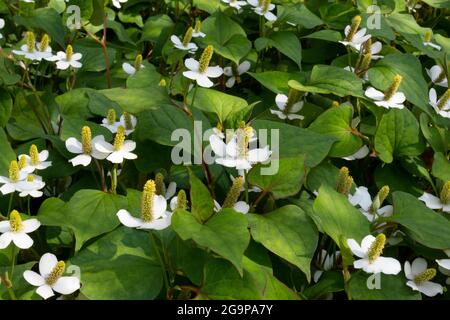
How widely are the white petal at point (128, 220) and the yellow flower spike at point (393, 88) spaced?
0.60m

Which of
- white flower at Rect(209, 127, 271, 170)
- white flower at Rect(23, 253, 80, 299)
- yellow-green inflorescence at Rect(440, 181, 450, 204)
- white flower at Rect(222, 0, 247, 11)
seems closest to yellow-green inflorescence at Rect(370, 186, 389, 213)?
yellow-green inflorescence at Rect(440, 181, 450, 204)

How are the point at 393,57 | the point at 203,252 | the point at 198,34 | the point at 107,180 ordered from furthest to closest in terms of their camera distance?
the point at 198,34
the point at 393,57
the point at 107,180
the point at 203,252

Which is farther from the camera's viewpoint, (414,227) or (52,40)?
(52,40)

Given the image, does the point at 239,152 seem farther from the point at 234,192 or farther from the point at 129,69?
the point at 129,69

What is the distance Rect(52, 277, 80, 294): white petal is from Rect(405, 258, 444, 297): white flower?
1.66 ft

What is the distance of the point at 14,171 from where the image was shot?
1.00m

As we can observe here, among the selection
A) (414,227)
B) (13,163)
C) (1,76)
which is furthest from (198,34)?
(414,227)

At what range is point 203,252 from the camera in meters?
0.90

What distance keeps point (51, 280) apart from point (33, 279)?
0.03m

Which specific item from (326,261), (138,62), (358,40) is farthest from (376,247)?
(138,62)

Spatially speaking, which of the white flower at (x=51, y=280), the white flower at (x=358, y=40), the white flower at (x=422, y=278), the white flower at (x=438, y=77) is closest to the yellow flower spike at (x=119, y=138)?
the white flower at (x=51, y=280)

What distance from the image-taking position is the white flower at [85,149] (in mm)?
1047

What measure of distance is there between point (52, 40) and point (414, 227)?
3.44 ft
